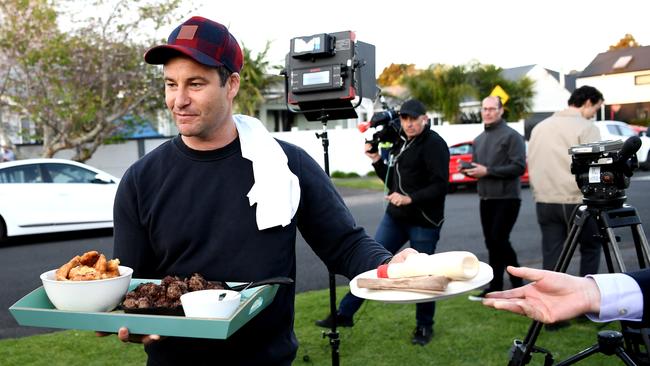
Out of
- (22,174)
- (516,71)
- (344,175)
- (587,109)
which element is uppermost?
(516,71)

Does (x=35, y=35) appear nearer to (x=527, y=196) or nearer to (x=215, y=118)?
(x=527, y=196)

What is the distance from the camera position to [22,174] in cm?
1059

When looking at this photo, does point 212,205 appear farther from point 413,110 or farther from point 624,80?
point 624,80

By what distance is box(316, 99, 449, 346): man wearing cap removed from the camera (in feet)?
16.5

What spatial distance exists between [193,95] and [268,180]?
0.39 metres

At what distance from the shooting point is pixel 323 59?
169 inches

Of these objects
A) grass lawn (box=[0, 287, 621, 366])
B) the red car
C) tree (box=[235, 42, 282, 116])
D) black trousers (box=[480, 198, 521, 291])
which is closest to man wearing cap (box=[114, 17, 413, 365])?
grass lawn (box=[0, 287, 621, 366])

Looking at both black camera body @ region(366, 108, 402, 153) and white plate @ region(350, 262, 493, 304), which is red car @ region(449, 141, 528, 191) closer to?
black camera body @ region(366, 108, 402, 153)

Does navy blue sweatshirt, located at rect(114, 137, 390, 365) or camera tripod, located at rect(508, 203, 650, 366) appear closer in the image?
navy blue sweatshirt, located at rect(114, 137, 390, 365)

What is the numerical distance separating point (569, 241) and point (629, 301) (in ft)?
7.56

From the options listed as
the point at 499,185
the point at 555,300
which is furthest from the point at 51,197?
the point at 555,300

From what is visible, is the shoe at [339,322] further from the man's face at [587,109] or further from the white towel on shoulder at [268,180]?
the white towel on shoulder at [268,180]

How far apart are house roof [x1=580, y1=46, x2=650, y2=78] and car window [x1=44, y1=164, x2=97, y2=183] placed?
8.46 meters

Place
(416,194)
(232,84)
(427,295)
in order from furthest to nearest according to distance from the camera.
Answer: (416,194) < (232,84) < (427,295)
